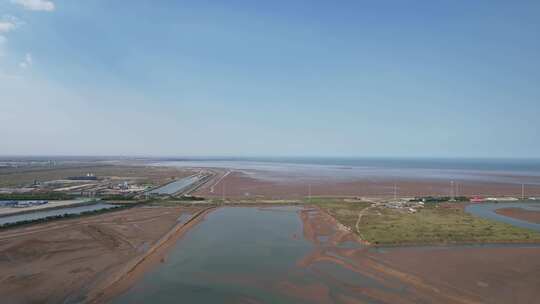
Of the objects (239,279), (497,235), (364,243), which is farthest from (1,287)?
(497,235)

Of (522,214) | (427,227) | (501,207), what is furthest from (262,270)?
(501,207)

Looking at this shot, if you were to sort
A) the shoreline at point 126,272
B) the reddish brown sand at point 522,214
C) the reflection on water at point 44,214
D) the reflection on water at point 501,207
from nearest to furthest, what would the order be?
the shoreline at point 126,272
the reflection on water at point 44,214
the reflection on water at point 501,207
the reddish brown sand at point 522,214

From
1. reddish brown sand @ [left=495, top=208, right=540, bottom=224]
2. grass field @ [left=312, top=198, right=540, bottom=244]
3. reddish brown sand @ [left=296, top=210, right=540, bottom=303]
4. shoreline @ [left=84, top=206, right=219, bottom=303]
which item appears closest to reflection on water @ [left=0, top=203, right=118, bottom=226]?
shoreline @ [left=84, top=206, right=219, bottom=303]

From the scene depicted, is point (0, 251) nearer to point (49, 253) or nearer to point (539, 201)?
point (49, 253)

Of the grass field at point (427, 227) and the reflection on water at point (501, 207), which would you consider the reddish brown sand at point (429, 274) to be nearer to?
the grass field at point (427, 227)

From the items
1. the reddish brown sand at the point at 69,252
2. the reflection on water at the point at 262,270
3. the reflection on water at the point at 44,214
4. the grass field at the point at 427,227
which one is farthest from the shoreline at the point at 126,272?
the grass field at the point at 427,227

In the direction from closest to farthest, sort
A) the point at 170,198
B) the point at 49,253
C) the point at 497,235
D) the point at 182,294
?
the point at 182,294, the point at 49,253, the point at 497,235, the point at 170,198
